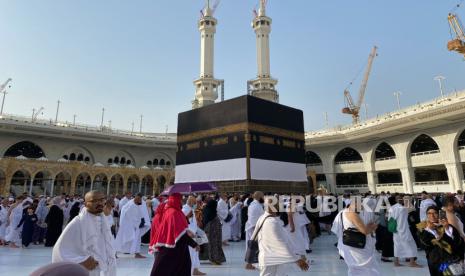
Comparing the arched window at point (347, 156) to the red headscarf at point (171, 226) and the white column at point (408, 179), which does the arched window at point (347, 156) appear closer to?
the white column at point (408, 179)

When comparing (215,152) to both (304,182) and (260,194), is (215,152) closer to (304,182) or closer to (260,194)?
(304,182)

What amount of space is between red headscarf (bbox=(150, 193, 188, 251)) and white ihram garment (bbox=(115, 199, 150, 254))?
9.53 ft

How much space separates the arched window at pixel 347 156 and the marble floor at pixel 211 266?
22.7 m

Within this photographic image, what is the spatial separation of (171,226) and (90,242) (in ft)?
2.44

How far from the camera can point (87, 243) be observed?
2.19 metres

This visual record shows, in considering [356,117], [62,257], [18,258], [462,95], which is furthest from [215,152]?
[356,117]

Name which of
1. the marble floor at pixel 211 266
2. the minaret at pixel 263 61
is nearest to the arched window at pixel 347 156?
the minaret at pixel 263 61

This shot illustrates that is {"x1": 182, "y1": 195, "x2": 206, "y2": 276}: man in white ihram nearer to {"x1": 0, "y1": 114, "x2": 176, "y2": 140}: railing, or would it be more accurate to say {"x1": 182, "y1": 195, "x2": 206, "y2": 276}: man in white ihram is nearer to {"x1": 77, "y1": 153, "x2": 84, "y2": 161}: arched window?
{"x1": 0, "y1": 114, "x2": 176, "y2": 140}: railing

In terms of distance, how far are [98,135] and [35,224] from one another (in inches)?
784

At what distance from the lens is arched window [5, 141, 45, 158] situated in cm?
2446

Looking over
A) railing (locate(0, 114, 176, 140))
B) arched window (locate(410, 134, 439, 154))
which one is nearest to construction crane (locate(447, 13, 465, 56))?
arched window (locate(410, 134, 439, 154))

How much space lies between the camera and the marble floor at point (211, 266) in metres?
4.34

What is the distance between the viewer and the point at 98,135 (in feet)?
84.8

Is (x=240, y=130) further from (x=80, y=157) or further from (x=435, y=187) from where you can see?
(x=80, y=157)
